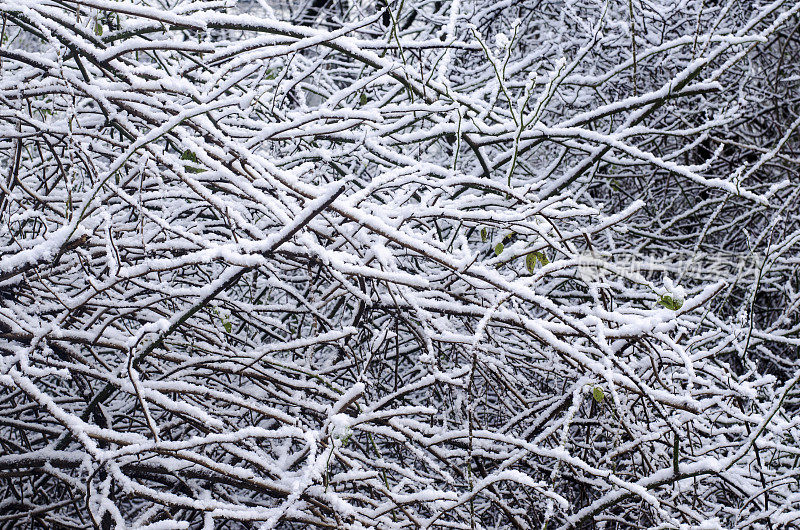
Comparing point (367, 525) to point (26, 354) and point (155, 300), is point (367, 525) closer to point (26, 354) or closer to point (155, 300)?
point (155, 300)

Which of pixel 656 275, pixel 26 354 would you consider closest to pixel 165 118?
pixel 26 354

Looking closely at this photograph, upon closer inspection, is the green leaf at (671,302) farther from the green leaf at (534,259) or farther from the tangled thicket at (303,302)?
the green leaf at (534,259)

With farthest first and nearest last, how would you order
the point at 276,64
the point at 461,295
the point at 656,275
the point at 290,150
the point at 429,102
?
the point at 656,275
the point at 276,64
the point at 290,150
the point at 429,102
the point at 461,295

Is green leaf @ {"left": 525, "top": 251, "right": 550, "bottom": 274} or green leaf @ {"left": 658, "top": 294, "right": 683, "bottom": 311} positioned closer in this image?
Answer: green leaf @ {"left": 658, "top": 294, "right": 683, "bottom": 311}

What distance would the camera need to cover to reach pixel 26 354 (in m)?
1.54

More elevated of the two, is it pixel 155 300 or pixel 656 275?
pixel 155 300

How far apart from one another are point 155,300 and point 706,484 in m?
2.12

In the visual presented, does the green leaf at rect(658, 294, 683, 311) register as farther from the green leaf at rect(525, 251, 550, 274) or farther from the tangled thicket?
the green leaf at rect(525, 251, 550, 274)

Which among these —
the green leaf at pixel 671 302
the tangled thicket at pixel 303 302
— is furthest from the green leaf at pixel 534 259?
the green leaf at pixel 671 302

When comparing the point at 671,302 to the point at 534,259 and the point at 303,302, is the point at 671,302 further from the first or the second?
the point at 303,302

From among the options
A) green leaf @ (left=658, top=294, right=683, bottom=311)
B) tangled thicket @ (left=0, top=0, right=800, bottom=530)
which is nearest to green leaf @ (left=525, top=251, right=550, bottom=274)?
tangled thicket @ (left=0, top=0, right=800, bottom=530)

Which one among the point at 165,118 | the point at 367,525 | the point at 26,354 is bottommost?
the point at 367,525

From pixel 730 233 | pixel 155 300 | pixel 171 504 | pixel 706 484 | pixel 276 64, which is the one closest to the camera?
pixel 171 504

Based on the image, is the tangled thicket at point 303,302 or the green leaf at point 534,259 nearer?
the tangled thicket at point 303,302
